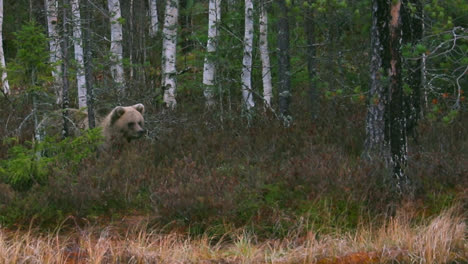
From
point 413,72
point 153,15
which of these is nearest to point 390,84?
point 413,72

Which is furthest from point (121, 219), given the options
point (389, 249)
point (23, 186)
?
point (389, 249)

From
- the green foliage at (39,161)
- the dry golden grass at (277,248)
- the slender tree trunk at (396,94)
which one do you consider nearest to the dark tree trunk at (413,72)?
the slender tree trunk at (396,94)

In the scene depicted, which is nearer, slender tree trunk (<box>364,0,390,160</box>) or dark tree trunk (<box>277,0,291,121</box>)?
slender tree trunk (<box>364,0,390,160</box>)

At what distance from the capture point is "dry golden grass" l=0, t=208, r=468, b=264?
6359 mm

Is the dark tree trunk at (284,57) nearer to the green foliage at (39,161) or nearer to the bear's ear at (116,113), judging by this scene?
the bear's ear at (116,113)

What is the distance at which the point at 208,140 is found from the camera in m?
11.8

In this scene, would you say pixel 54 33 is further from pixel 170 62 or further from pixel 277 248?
pixel 277 248

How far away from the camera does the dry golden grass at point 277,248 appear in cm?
636

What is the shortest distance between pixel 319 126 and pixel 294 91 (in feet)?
21.3

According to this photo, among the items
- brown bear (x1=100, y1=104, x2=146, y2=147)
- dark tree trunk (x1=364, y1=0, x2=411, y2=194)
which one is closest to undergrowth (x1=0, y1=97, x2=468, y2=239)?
dark tree trunk (x1=364, y1=0, x2=411, y2=194)

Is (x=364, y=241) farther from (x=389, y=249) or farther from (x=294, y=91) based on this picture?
(x=294, y=91)

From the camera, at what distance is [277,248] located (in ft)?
23.0

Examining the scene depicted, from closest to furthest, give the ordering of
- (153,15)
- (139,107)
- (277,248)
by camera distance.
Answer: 1. (277,248)
2. (139,107)
3. (153,15)

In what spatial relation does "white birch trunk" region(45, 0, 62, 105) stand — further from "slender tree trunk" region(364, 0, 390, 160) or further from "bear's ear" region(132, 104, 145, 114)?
"slender tree trunk" region(364, 0, 390, 160)
